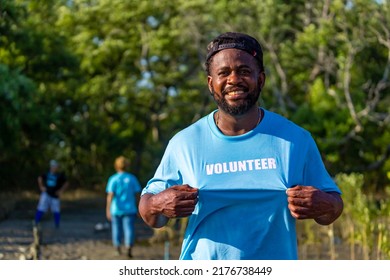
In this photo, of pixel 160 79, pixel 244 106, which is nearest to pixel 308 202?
pixel 244 106

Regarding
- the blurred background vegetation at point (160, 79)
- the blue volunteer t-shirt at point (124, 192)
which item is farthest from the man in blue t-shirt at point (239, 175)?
the blurred background vegetation at point (160, 79)

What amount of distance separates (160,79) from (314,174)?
75.4ft

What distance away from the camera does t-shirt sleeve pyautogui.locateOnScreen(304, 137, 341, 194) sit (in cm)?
247

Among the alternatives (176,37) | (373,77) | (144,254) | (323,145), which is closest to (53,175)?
(144,254)

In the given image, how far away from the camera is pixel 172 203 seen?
2.31m

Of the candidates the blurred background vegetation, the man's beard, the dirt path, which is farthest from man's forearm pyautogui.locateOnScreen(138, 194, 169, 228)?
the blurred background vegetation

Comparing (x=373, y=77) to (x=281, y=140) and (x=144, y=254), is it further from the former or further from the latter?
(x=281, y=140)

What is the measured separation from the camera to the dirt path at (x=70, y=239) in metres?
10.8

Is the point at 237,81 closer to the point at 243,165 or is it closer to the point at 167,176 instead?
the point at 243,165

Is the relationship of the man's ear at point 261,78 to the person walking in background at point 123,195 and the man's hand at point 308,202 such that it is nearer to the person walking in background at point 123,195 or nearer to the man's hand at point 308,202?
the man's hand at point 308,202

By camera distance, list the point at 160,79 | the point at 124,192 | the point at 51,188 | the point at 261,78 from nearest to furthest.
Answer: the point at 261,78 < the point at 124,192 < the point at 51,188 < the point at 160,79

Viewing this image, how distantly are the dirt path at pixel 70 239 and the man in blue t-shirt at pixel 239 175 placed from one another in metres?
7.76

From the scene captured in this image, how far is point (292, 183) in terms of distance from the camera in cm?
240

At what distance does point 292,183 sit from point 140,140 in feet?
79.1
